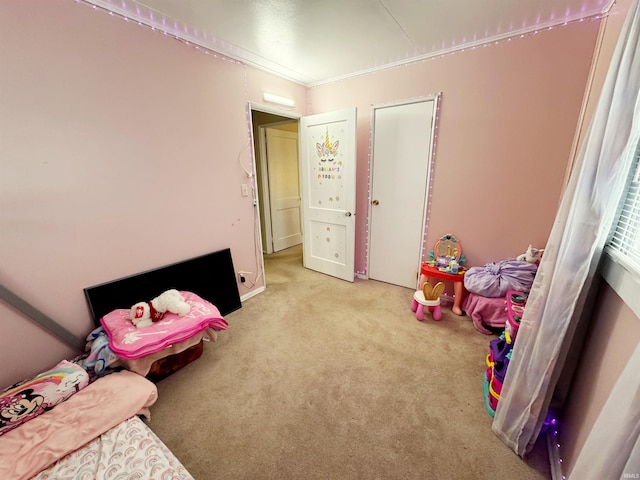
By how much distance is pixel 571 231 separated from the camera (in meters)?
1.01

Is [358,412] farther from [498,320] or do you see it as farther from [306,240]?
[306,240]

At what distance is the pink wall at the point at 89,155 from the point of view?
4.73ft

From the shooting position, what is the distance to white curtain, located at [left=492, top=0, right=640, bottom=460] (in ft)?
2.88

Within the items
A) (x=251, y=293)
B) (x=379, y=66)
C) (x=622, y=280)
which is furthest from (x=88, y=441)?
(x=379, y=66)

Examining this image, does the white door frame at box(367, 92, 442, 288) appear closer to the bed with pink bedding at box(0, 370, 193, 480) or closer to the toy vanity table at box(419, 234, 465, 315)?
the toy vanity table at box(419, 234, 465, 315)

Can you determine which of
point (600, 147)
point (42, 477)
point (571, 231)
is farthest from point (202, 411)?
point (600, 147)

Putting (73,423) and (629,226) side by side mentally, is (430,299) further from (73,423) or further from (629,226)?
(73,423)

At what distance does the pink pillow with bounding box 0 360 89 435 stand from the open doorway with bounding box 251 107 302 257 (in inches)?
112

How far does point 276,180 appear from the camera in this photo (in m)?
4.20

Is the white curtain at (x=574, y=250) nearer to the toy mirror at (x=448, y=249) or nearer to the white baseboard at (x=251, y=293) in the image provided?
the toy mirror at (x=448, y=249)

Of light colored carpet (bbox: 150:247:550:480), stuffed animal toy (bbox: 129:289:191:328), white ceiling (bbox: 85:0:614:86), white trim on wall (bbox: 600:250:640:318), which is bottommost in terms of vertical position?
light colored carpet (bbox: 150:247:550:480)

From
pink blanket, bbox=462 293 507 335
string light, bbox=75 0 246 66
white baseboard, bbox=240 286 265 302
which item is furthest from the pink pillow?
pink blanket, bbox=462 293 507 335

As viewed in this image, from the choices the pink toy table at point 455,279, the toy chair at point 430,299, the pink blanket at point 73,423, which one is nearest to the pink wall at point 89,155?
the pink blanket at point 73,423

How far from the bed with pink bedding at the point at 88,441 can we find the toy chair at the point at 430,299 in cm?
199
